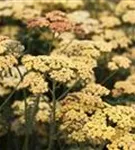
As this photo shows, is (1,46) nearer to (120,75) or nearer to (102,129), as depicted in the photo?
(102,129)

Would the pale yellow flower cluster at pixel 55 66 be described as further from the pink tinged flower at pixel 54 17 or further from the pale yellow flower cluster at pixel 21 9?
the pale yellow flower cluster at pixel 21 9

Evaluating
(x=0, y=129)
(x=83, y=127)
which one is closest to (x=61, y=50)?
(x=0, y=129)

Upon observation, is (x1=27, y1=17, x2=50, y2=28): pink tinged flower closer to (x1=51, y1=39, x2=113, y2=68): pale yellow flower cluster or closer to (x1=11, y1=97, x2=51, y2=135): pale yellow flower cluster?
(x1=51, y1=39, x2=113, y2=68): pale yellow flower cluster

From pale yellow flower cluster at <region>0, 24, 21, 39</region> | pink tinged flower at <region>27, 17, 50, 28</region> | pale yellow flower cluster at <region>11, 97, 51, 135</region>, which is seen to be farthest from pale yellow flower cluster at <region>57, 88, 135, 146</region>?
pale yellow flower cluster at <region>0, 24, 21, 39</region>

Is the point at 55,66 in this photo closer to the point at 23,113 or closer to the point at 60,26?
the point at 60,26

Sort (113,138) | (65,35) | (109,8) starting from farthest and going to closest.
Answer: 1. (109,8)
2. (65,35)
3. (113,138)

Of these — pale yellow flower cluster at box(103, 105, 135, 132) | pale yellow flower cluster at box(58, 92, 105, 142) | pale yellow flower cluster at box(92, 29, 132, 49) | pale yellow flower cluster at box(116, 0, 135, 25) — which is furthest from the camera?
pale yellow flower cluster at box(116, 0, 135, 25)

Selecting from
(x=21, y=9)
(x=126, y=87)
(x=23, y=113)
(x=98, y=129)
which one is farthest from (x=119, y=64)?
(x=21, y=9)
